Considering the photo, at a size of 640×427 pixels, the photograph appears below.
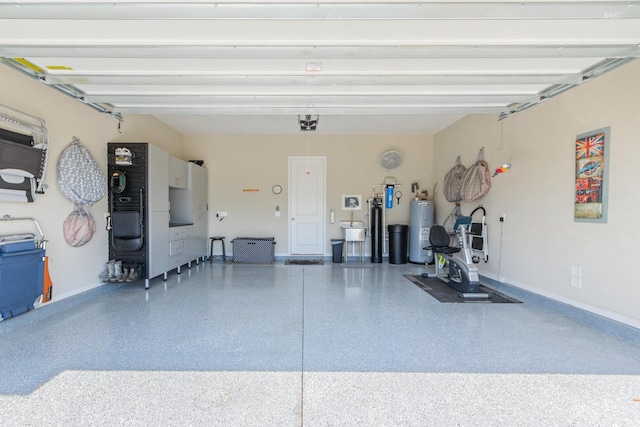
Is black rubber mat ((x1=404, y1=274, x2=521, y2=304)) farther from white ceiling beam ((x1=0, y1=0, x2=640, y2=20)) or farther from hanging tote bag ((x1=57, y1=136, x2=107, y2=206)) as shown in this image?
hanging tote bag ((x1=57, y1=136, x2=107, y2=206))

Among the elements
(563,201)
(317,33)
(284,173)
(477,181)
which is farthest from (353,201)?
(317,33)

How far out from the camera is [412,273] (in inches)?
217

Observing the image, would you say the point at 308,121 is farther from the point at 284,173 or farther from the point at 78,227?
the point at 78,227

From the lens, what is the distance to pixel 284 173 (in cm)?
681

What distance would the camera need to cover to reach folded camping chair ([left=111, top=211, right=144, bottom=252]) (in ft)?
13.5

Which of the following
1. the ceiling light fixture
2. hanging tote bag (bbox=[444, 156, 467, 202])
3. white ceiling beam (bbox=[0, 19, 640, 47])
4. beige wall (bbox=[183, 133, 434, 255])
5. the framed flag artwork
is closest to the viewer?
white ceiling beam (bbox=[0, 19, 640, 47])

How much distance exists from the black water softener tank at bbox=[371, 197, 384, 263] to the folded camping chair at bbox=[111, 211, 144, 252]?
179 inches

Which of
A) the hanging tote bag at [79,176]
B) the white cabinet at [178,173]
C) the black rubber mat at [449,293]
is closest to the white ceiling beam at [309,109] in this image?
the hanging tote bag at [79,176]

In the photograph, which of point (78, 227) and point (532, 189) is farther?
point (532, 189)

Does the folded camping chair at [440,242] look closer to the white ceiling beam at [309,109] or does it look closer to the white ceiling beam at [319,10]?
the white ceiling beam at [309,109]

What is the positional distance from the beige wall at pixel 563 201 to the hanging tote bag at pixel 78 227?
5740 mm

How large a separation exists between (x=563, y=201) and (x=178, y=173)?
224 inches

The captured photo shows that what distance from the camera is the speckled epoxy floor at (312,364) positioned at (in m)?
1.66

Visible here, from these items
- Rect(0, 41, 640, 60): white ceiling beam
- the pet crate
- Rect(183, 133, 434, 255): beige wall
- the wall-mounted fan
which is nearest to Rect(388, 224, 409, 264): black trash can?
Rect(183, 133, 434, 255): beige wall
